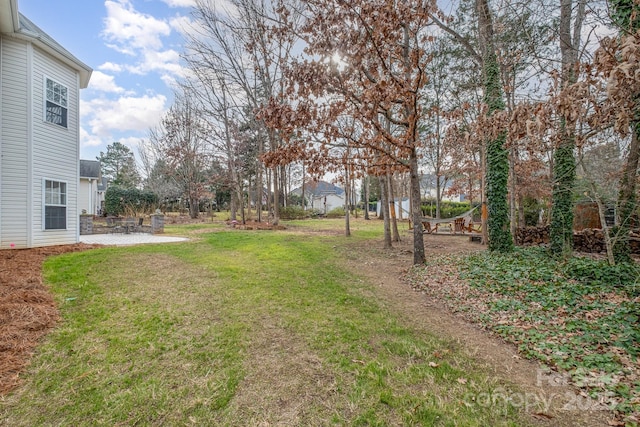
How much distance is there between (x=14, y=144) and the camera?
23.4 ft

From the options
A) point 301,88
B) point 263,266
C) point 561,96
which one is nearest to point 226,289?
point 263,266

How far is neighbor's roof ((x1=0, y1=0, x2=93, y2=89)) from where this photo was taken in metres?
6.31

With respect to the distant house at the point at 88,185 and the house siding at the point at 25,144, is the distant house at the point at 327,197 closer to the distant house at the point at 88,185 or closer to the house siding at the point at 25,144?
the distant house at the point at 88,185

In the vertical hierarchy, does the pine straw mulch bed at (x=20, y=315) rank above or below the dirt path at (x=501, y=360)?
above

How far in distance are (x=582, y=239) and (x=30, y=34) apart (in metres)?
15.9

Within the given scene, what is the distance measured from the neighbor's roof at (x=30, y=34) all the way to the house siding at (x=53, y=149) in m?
0.24

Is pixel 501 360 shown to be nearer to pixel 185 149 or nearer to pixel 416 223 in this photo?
pixel 416 223

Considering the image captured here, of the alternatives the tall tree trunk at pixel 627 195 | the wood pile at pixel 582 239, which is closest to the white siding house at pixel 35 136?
the tall tree trunk at pixel 627 195

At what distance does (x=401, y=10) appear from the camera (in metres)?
5.15

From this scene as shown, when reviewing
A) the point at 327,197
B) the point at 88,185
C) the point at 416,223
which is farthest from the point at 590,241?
the point at 327,197

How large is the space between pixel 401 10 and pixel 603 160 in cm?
520

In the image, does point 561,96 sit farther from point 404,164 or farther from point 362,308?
point 404,164

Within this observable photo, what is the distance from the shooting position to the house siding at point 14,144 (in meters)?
7.06

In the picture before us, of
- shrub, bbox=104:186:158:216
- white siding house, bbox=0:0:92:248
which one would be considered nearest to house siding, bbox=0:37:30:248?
white siding house, bbox=0:0:92:248
